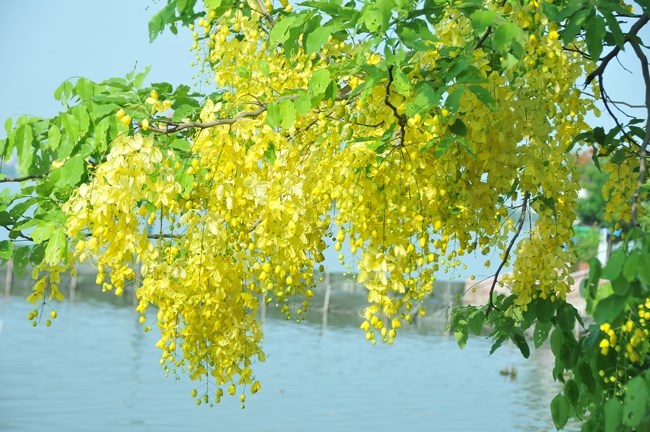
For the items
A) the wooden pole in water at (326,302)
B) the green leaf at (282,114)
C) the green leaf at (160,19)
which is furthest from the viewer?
the wooden pole in water at (326,302)

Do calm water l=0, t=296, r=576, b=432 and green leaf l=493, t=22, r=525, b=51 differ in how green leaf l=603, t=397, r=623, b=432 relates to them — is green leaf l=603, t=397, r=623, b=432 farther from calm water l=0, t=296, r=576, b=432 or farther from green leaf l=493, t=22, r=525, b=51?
calm water l=0, t=296, r=576, b=432

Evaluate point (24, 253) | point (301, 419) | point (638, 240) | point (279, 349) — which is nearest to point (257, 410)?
point (301, 419)

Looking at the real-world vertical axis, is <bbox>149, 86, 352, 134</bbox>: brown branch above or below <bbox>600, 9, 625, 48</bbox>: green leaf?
below

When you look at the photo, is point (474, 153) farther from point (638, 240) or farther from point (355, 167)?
point (638, 240)

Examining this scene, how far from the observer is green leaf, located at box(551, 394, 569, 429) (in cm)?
364

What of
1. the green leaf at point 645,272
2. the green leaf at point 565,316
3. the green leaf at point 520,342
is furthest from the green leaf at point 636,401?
the green leaf at point 520,342

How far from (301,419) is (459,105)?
423 inches

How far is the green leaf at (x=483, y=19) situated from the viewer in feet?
9.46

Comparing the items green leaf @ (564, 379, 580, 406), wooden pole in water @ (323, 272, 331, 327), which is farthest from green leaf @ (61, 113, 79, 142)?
wooden pole in water @ (323, 272, 331, 327)

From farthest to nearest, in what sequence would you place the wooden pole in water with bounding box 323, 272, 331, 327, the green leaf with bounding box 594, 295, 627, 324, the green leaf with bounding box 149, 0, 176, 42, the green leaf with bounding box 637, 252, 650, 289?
the wooden pole in water with bounding box 323, 272, 331, 327 → the green leaf with bounding box 149, 0, 176, 42 → the green leaf with bounding box 594, 295, 627, 324 → the green leaf with bounding box 637, 252, 650, 289

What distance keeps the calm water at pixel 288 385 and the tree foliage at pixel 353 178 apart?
9511 mm

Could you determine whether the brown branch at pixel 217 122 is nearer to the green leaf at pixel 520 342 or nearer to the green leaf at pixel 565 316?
the green leaf at pixel 565 316

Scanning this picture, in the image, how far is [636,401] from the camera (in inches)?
104

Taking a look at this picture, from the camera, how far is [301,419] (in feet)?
43.9
